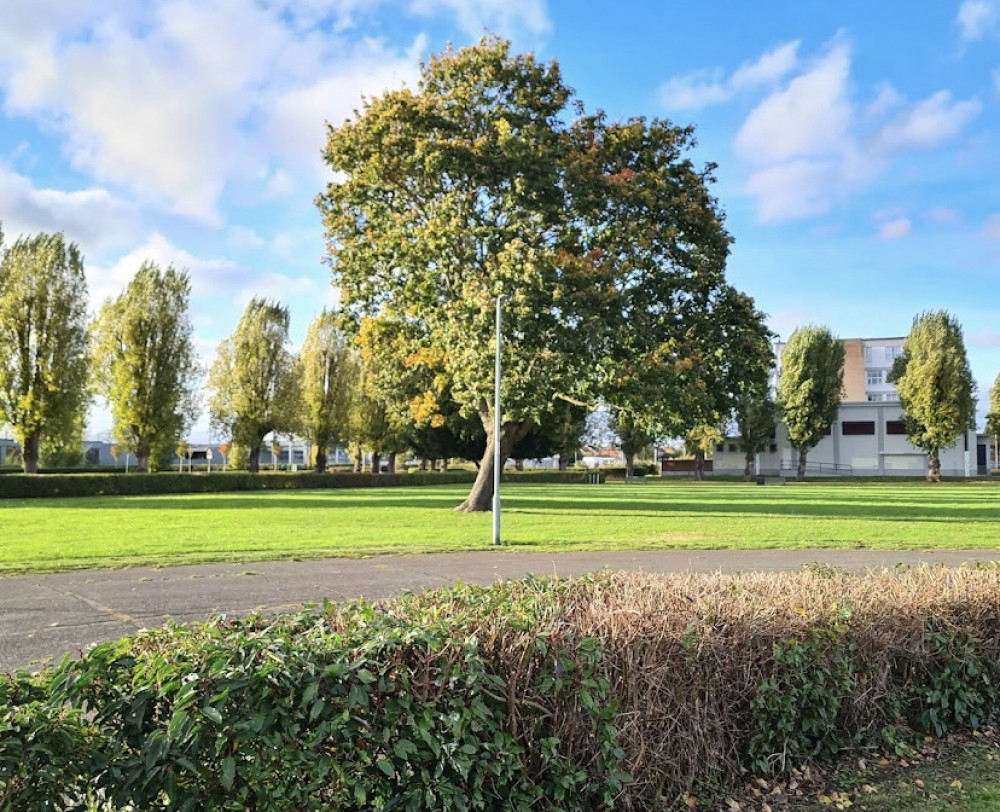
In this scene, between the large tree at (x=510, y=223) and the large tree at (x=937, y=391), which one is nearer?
the large tree at (x=510, y=223)

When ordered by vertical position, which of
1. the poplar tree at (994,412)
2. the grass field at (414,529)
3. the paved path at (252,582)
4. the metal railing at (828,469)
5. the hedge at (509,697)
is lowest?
the metal railing at (828,469)

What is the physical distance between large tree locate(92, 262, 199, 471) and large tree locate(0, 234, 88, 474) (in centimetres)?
425

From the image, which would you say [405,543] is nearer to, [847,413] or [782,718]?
[782,718]

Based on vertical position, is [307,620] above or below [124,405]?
below

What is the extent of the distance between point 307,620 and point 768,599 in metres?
2.69

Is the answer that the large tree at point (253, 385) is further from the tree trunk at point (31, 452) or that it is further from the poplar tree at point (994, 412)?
the poplar tree at point (994, 412)

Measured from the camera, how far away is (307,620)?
12.2 ft

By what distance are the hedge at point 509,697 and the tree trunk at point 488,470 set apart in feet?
69.2

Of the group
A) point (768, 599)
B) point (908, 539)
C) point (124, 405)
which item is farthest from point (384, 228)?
point (124, 405)

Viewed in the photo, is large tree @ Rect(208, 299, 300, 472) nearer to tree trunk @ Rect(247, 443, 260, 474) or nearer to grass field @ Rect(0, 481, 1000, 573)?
tree trunk @ Rect(247, 443, 260, 474)

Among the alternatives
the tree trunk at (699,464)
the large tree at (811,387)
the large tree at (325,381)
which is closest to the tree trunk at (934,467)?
the large tree at (811,387)

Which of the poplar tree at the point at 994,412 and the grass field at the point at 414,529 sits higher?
the poplar tree at the point at 994,412

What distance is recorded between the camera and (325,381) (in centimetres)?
5662

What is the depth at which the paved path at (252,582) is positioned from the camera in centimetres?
808
